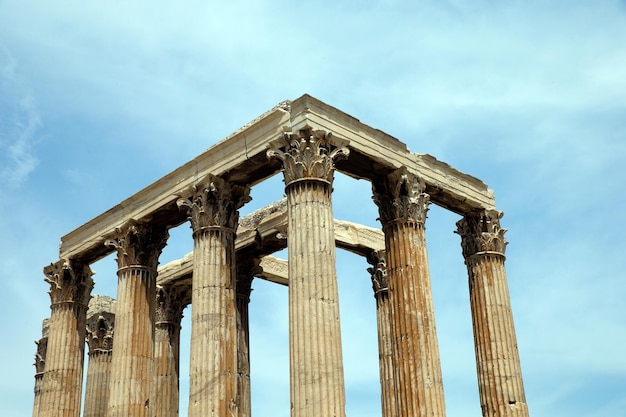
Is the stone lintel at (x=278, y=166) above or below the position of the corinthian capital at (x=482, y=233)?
above

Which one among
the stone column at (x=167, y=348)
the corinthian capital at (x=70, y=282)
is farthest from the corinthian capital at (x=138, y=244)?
the stone column at (x=167, y=348)

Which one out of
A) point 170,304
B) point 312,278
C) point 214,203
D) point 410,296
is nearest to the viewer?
point 312,278

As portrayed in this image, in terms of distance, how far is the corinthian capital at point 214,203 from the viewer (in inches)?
997

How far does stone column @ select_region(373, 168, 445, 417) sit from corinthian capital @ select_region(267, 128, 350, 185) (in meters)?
2.77

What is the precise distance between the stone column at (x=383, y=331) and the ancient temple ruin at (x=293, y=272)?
61 millimetres

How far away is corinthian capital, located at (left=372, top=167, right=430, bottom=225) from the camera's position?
25141mm

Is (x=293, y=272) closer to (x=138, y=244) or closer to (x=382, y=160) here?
(x=382, y=160)

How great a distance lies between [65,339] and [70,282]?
205cm

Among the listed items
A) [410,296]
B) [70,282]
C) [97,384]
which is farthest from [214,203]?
[97,384]

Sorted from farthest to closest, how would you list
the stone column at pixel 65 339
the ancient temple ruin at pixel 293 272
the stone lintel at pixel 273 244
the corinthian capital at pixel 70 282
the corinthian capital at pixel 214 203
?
1. the corinthian capital at pixel 70 282
2. the stone lintel at pixel 273 244
3. the stone column at pixel 65 339
4. the corinthian capital at pixel 214 203
5. the ancient temple ruin at pixel 293 272

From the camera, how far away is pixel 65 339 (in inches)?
1193

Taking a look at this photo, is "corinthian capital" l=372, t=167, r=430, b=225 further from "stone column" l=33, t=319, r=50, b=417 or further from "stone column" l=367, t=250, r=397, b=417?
"stone column" l=33, t=319, r=50, b=417

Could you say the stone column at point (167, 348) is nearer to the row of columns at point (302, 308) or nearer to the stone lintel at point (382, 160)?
the row of columns at point (302, 308)

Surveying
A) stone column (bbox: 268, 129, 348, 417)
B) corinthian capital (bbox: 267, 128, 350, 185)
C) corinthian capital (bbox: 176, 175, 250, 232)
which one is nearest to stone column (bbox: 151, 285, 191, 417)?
corinthian capital (bbox: 176, 175, 250, 232)
